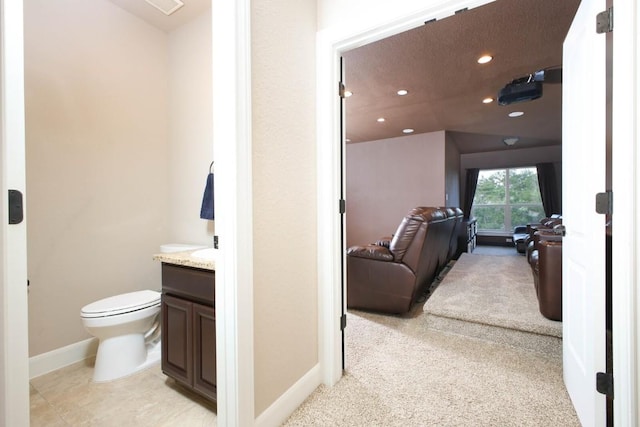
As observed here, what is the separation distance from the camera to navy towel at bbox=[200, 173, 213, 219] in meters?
2.16

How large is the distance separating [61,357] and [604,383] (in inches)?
123

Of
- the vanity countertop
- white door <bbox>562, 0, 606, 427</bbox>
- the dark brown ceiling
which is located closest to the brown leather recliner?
white door <bbox>562, 0, 606, 427</bbox>

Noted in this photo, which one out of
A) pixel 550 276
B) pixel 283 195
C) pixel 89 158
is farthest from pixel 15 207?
pixel 550 276

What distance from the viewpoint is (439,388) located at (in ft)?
5.34

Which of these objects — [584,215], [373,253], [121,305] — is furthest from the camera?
[373,253]

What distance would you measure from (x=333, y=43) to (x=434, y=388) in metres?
2.12

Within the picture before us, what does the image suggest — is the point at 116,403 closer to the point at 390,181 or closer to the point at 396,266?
the point at 396,266

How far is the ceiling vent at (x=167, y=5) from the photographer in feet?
7.14

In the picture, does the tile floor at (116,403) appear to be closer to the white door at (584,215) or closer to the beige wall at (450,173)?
the white door at (584,215)

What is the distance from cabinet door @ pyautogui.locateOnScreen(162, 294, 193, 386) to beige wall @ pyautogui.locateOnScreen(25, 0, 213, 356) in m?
0.82

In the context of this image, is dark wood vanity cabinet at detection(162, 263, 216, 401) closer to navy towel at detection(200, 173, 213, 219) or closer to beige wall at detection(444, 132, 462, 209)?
navy towel at detection(200, 173, 213, 219)

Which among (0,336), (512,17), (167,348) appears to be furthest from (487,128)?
(0,336)

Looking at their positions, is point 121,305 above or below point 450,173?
below

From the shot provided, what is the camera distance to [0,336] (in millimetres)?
696
